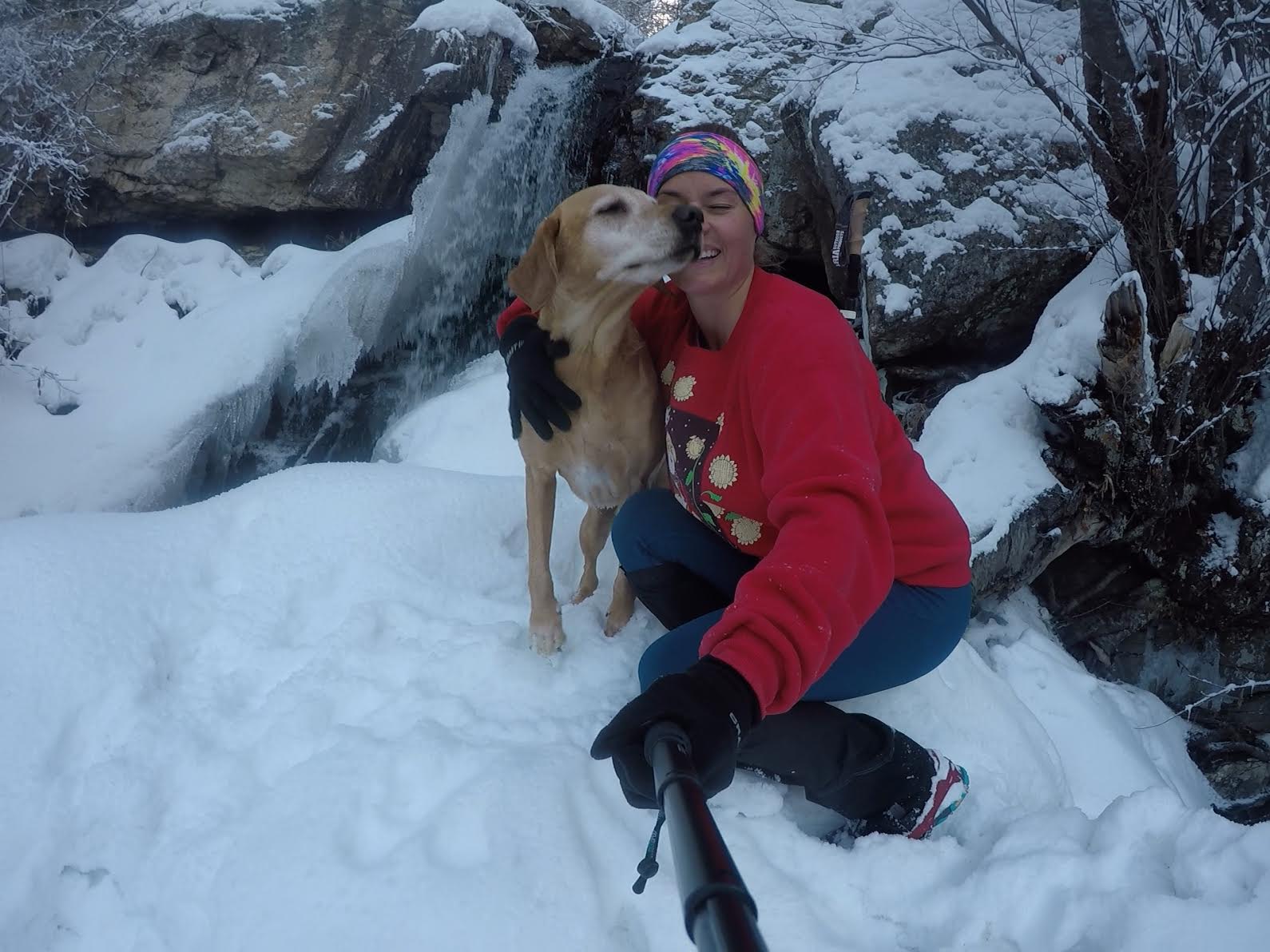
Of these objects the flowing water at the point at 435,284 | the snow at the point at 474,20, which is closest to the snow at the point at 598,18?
the flowing water at the point at 435,284

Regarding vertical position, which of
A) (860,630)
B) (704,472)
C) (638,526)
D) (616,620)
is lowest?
(616,620)

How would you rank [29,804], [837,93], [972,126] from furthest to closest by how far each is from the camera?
[837,93]
[972,126]
[29,804]

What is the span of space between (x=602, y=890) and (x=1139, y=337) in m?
2.93

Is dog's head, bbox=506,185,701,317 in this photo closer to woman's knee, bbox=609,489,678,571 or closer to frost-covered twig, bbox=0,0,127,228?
woman's knee, bbox=609,489,678,571

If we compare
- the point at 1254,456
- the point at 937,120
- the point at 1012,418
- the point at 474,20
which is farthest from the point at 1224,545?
the point at 474,20

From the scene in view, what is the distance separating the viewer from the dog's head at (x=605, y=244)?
154cm

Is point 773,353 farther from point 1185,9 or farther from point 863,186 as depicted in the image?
point 863,186

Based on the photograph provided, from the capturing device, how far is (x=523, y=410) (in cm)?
191

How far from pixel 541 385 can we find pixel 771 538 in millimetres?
716

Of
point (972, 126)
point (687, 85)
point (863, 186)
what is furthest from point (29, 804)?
point (687, 85)

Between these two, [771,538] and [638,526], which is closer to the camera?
[771,538]

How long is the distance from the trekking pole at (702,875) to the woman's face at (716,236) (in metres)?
1.09

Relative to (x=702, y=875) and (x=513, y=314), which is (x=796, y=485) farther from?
(x=513, y=314)

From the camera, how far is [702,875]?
594 mm
